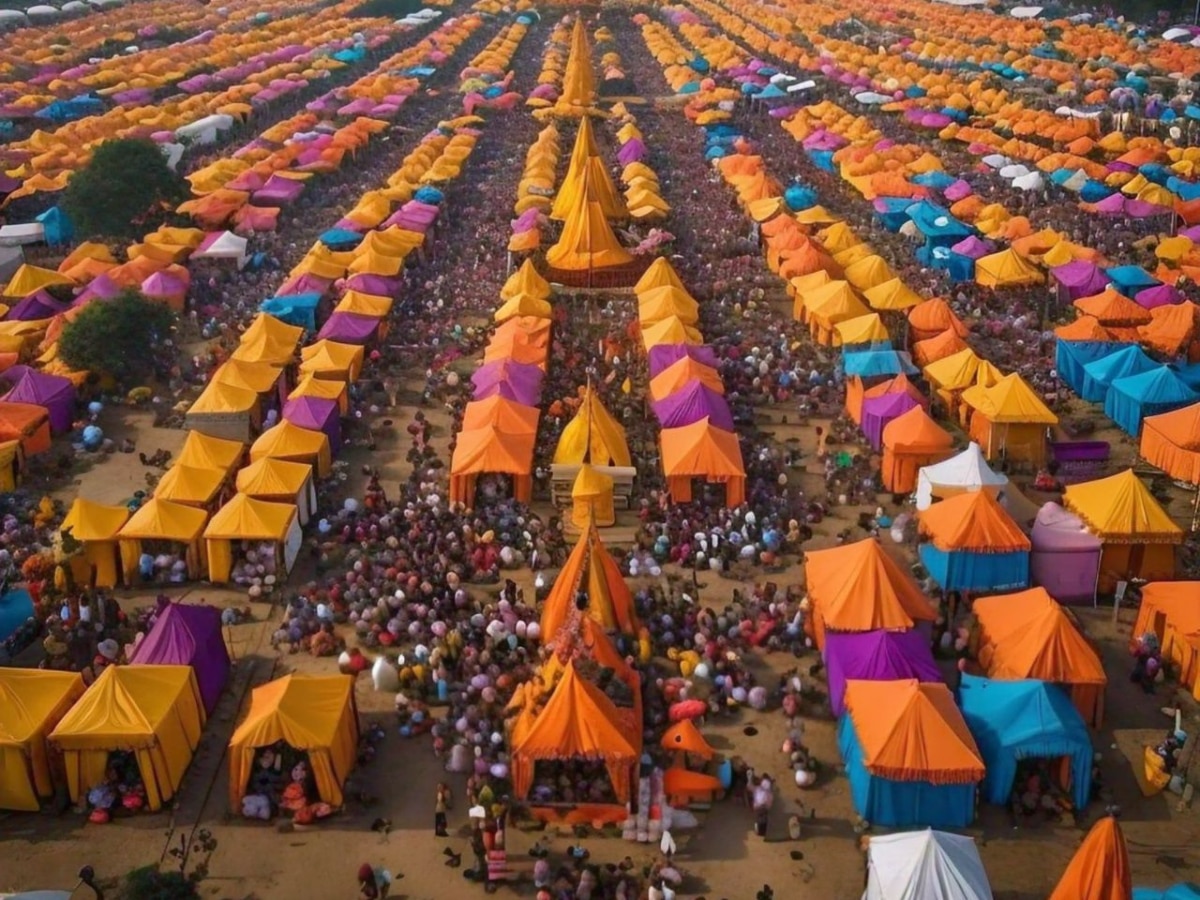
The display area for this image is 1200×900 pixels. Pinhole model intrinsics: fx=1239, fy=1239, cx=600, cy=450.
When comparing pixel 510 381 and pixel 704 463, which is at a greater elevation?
pixel 510 381

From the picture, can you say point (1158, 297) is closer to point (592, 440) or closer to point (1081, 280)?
point (1081, 280)

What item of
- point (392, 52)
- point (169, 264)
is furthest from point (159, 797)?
point (392, 52)

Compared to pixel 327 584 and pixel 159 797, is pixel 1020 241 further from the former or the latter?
pixel 159 797

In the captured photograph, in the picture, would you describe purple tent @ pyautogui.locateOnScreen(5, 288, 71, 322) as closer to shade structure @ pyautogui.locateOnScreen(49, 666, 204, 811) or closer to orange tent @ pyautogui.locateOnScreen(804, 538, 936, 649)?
shade structure @ pyautogui.locateOnScreen(49, 666, 204, 811)

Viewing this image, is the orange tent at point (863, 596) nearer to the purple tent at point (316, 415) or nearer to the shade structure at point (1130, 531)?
the shade structure at point (1130, 531)

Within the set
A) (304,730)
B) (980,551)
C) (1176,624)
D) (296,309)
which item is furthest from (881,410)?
(296,309)

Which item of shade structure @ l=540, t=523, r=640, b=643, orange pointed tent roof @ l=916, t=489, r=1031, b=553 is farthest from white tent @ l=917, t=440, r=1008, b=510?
shade structure @ l=540, t=523, r=640, b=643

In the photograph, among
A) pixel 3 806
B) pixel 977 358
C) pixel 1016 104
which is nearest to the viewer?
pixel 3 806
